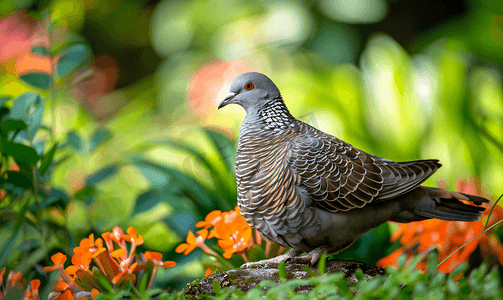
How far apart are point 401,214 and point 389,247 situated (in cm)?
47

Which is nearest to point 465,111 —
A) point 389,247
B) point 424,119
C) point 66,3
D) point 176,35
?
point 424,119

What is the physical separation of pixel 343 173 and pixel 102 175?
4.27ft

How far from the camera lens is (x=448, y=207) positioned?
175cm

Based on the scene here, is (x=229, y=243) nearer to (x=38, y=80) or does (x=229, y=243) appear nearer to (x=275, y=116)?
(x=275, y=116)

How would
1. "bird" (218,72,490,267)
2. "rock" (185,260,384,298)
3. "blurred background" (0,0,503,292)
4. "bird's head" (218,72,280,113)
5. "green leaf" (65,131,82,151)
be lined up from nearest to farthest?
"rock" (185,260,384,298)
"bird" (218,72,490,267)
"bird's head" (218,72,280,113)
"green leaf" (65,131,82,151)
"blurred background" (0,0,503,292)

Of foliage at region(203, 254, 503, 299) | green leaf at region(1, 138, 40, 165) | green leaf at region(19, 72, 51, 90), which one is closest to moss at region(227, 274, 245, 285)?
foliage at region(203, 254, 503, 299)

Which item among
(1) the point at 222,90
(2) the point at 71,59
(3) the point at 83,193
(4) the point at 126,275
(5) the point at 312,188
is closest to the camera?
(4) the point at 126,275

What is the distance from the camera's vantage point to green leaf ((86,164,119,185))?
83.5 inches

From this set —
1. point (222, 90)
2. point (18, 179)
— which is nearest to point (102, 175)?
point (18, 179)

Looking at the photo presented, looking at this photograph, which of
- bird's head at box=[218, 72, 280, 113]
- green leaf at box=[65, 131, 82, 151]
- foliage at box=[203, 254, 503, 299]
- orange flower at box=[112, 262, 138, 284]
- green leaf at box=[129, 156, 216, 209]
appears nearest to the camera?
foliage at box=[203, 254, 503, 299]

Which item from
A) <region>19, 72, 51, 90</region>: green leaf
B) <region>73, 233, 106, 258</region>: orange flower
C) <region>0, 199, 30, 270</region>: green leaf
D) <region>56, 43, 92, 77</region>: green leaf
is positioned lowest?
<region>0, 199, 30, 270</region>: green leaf

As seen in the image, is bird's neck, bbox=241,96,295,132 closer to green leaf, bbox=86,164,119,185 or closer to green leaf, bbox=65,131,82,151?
green leaf, bbox=86,164,119,185

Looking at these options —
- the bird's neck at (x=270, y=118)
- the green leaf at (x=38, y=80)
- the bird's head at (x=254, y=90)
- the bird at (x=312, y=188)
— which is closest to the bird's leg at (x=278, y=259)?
the bird at (x=312, y=188)

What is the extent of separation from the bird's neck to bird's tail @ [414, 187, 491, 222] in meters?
0.69
